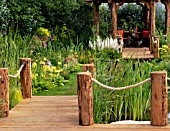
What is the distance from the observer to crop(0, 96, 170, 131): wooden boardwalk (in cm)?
547

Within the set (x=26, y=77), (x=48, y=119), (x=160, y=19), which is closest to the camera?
(x=48, y=119)

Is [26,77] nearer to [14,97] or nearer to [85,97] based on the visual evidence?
[14,97]

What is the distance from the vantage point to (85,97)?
554 centimetres

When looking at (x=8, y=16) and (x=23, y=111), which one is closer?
(x=23, y=111)

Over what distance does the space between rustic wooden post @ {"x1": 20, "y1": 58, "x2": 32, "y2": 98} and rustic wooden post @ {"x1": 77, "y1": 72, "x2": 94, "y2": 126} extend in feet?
7.16

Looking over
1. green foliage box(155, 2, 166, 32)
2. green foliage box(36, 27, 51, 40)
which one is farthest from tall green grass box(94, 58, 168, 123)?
green foliage box(155, 2, 166, 32)

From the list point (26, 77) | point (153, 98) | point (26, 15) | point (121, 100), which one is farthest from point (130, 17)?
point (153, 98)

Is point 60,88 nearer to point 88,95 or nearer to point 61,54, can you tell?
point 61,54

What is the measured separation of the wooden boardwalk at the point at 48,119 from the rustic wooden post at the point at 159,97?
4.0 inches

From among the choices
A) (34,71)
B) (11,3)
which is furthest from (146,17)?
(34,71)

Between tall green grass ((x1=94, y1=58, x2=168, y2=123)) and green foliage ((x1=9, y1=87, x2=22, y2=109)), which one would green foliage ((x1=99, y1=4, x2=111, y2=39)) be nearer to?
green foliage ((x1=9, y1=87, x2=22, y2=109))

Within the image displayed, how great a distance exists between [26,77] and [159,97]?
2.79 metres

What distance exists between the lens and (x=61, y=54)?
1298 centimetres

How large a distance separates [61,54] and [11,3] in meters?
4.16
